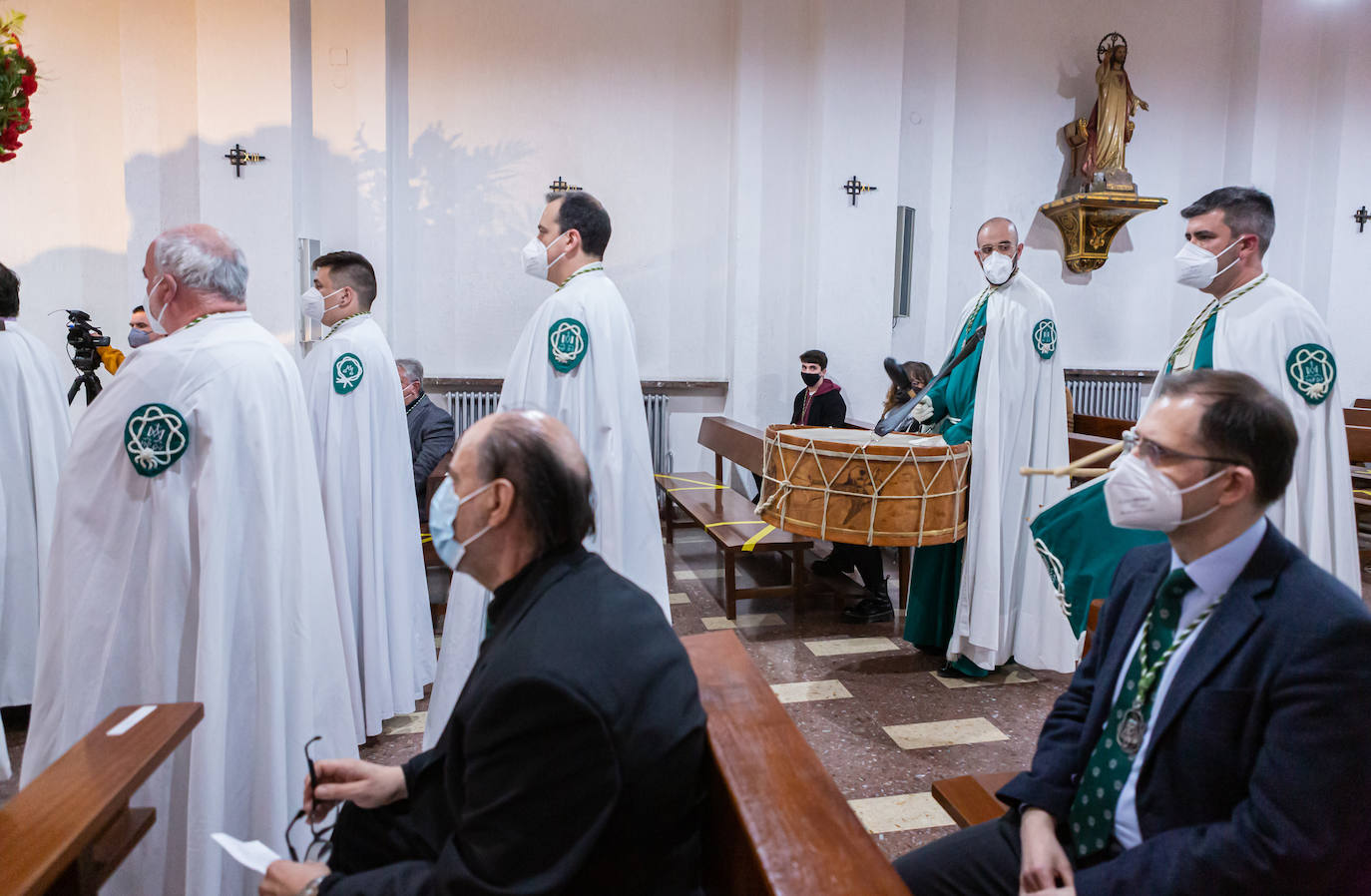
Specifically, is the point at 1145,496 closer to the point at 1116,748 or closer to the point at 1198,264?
the point at 1116,748

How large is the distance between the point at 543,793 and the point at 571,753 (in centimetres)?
6

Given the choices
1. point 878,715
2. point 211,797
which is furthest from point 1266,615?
point 878,715

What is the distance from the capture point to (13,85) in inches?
79.8

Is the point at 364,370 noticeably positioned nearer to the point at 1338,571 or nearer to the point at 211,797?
the point at 211,797

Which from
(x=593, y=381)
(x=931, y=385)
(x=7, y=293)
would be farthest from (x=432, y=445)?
(x=931, y=385)

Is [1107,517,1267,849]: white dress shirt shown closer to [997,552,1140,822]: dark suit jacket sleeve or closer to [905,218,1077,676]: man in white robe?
[997,552,1140,822]: dark suit jacket sleeve

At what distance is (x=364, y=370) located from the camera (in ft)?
11.1

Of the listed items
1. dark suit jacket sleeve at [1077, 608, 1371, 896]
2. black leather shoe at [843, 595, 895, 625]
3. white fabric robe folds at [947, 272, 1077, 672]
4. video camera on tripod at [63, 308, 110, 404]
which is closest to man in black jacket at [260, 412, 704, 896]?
dark suit jacket sleeve at [1077, 608, 1371, 896]

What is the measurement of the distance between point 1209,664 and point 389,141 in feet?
23.6

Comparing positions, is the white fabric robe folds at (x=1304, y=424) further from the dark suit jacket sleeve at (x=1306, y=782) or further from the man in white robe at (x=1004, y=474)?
the dark suit jacket sleeve at (x=1306, y=782)

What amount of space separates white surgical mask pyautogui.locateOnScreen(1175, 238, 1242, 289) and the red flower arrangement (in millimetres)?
3512

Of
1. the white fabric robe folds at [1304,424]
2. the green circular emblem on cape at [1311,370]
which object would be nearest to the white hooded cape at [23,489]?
the white fabric robe folds at [1304,424]

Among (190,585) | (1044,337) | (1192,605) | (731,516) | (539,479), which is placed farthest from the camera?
(731,516)

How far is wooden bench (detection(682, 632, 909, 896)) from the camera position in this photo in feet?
3.76
